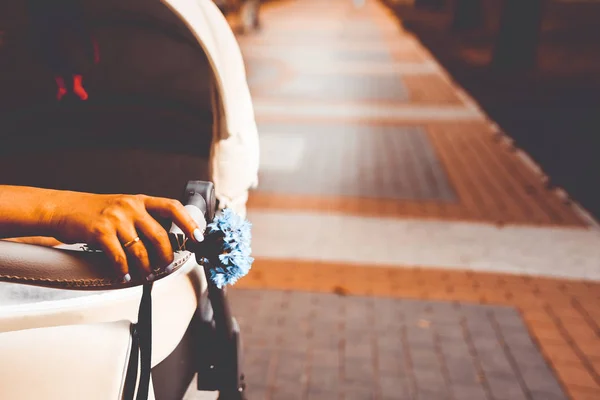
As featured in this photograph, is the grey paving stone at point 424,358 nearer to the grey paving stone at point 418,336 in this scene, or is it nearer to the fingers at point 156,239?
the grey paving stone at point 418,336

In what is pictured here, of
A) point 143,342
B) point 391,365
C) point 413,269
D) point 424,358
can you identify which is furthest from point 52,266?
point 413,269

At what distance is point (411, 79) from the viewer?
1088 cm

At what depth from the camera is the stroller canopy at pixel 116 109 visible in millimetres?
2350

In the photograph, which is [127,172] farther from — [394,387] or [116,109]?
[394,387]

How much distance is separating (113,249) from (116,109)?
4.77ft

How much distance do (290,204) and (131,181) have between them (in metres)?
2.69

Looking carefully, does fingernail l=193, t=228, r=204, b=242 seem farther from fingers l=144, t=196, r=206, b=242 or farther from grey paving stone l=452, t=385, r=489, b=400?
grey paving stone l=452, t=385, r=489, b=400

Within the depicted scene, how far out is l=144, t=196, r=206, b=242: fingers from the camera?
1330 mm

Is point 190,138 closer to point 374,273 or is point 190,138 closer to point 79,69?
point 79,69

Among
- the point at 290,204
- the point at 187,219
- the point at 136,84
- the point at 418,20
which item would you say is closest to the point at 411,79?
the point at 290,204

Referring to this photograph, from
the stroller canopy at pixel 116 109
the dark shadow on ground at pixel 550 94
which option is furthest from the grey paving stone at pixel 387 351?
the dark shadow on ground at pixel 550 94

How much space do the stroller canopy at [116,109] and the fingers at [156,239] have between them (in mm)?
776

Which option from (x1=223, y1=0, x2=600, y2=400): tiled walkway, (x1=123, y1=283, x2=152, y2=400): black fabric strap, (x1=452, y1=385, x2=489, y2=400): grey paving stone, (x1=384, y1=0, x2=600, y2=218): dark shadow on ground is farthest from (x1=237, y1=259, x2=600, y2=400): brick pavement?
(x1=123, y1=283, x2=152, y2=400): black fabric strap

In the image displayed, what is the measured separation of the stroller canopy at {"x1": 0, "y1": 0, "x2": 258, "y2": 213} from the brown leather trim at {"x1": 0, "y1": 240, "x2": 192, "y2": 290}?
83 centimetres
